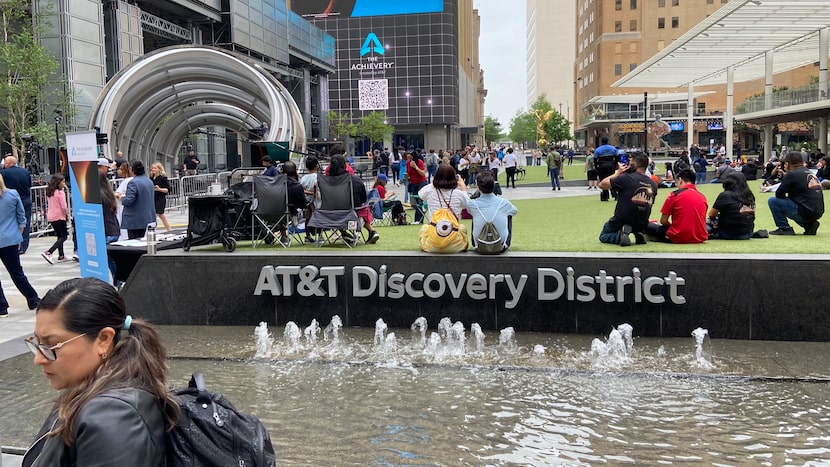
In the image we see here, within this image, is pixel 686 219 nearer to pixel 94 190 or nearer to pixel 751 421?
pixel 751 421

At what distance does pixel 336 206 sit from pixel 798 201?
692cm

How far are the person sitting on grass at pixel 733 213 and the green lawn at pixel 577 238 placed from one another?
226mm

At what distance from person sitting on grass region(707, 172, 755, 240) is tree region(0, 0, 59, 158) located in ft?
78.4

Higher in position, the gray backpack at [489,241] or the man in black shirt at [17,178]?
the man in black shirt at [17,178]

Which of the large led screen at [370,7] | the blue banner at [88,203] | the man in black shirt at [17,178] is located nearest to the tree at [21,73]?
the man in black shirt at [17,178]

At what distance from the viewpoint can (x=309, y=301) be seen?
9.55 meters

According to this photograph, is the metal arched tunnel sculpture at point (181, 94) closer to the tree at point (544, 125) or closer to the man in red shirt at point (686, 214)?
Answer: the man in red shirt at point (686, 214)

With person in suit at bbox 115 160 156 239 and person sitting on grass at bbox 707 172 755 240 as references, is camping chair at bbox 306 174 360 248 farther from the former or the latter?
person sitting on grass at bbox 707 172 755 240

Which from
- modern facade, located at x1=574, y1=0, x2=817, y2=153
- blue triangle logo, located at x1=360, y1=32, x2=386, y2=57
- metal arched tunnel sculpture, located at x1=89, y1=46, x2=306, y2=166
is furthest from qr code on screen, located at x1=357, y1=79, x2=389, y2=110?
metal arched tunnel sculpture, located at x1=89, y1=46, x2=306, y2=166

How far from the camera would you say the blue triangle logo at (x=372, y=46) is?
303 feet

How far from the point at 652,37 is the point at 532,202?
274 ft

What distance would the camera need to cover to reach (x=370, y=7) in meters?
94.8

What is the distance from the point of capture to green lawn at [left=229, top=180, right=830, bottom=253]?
9395 mm

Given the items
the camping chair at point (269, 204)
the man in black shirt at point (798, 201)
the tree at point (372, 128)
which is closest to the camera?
the camping chair at point (269, 204)
